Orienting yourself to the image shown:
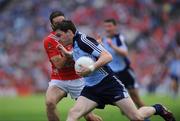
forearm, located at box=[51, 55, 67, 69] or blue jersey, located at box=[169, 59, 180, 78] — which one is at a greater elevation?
blue jersey, located at box=[169, 59, 180, 78]

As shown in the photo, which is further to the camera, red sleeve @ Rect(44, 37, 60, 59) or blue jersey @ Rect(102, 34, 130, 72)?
blue jersey @ Rect(102, 34, 130, 72)

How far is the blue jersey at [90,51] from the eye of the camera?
1025cm

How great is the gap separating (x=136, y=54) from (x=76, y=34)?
17420 millimetres

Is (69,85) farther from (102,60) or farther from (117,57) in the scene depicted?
(117,57)

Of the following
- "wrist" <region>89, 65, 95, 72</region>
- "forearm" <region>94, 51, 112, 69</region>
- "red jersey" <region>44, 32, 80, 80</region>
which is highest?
"red jersey" <region>44, 32, 80, 80</region>

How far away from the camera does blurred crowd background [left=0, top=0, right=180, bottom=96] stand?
89.8 feet

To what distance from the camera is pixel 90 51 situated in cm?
1029

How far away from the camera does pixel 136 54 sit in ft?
90.9

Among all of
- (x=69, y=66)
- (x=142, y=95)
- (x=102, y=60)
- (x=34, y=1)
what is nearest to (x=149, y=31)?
(x=142, y=95)

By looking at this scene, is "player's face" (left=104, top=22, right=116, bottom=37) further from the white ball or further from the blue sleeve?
the white ball

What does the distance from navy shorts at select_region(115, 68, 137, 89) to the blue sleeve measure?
5957mm

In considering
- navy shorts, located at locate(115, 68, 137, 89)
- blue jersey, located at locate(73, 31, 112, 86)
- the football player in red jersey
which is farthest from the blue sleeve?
navy shorts, located at locate(115, 68, 137, 89)

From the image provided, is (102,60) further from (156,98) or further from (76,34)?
(156,98)

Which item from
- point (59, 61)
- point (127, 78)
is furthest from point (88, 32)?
point (59, 61)
